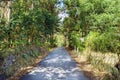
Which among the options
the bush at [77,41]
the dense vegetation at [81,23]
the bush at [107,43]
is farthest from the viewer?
the bush at [77,41]

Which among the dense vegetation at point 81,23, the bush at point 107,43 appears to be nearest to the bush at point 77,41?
the dense vegetation at point 81,23

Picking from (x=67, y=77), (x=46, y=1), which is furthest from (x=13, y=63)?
(x=46, y=1)

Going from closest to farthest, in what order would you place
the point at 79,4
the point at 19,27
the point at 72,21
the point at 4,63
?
the point at 4,63 → the point at 19,27 → the point at 79,4 → the point at 72,21

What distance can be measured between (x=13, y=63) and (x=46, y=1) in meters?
31.0

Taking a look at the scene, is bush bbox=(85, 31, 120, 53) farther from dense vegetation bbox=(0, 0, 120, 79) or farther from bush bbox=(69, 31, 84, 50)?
bush bbox=(69, 31, 84, 50)

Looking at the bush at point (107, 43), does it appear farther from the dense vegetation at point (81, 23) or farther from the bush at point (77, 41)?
the bush at point (77, 41)

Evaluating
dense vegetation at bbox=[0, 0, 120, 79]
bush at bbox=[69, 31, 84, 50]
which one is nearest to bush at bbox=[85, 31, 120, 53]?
dense vegetation at bbox=[0, 0, 120, 79]

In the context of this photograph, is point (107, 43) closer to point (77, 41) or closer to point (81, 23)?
point (77, 41)

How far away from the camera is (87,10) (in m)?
28.5

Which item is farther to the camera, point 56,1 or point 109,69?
point 56,1

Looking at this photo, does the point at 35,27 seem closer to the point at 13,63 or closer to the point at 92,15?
the point at 92,15

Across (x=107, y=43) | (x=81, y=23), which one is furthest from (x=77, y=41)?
(x=107, y=43)

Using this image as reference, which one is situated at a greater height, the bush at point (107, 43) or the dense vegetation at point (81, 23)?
the dense vegetation at point (81, 23)

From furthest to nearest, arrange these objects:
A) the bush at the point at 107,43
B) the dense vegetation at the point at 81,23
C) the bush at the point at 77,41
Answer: the bush at the point at 77,41 < the dense vegetation at the point at 81,23 < the bush at the point at 107,43
